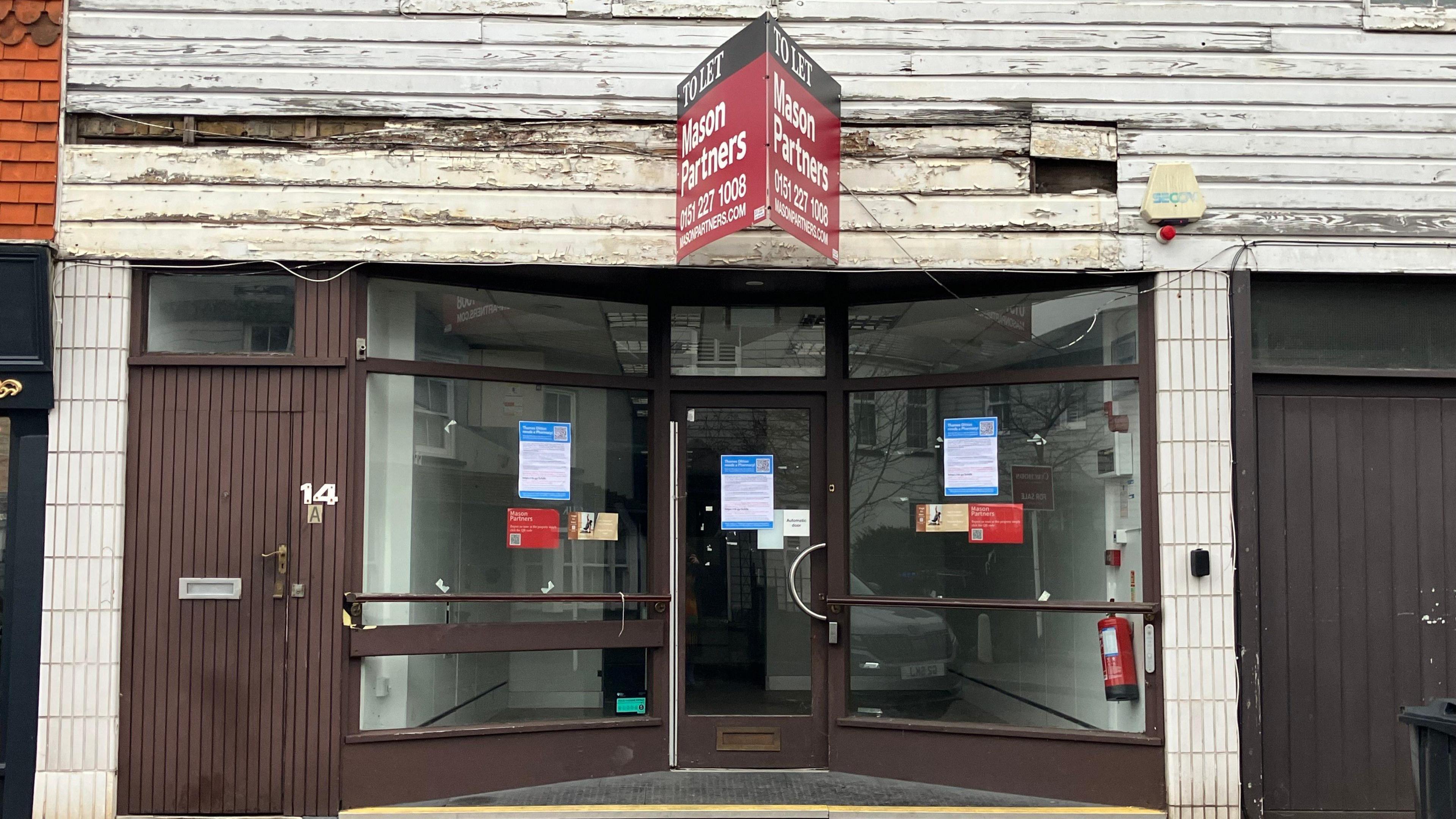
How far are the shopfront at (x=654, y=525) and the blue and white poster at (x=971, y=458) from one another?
0.06ft

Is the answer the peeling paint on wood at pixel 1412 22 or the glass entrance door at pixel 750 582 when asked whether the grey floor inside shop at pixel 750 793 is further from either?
the peeling paint on wood at pixel 1412 22

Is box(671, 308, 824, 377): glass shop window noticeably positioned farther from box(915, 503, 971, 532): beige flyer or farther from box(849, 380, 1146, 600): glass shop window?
box(915, 503, 971, 532): beige flyer

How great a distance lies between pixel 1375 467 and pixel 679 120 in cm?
444

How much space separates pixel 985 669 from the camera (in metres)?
6.64

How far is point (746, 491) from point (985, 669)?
1.78 meters

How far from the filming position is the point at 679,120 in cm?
635

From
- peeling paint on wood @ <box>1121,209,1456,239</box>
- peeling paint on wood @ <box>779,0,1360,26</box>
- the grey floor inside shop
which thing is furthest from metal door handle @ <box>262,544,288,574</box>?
peeling paint on wood @ <box>1121,209,1456,239</box>

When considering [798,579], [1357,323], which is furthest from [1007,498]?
[1357,323]

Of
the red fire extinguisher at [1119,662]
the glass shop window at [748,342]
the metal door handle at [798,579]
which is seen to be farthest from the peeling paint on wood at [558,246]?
the red fire extinguisher at [1119,662]

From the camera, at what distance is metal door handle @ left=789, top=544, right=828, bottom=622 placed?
6.95 meters

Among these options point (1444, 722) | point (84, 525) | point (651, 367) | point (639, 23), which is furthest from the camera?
point (651, 367)

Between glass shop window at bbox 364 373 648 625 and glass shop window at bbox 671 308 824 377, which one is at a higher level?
glass shop window at bbox 671 308 824 377

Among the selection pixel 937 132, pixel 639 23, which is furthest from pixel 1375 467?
pixel 639 23

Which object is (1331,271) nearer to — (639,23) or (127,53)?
(639,23)
